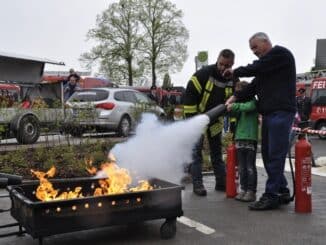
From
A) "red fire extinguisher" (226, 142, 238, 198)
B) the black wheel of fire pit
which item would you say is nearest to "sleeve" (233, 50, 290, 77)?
"red fire extinguisher" (226, 142, 238, 198)

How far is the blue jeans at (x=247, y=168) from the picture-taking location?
24.4 feet

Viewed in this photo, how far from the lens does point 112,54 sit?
44.6 meters

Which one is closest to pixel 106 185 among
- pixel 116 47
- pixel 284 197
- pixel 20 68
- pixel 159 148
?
pixel 159 148

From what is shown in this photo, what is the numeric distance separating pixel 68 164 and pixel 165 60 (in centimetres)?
3590

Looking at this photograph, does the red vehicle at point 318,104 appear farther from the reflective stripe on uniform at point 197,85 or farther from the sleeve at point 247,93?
the sleeve at point 247,93

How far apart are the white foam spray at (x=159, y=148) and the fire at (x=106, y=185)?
0.58ft

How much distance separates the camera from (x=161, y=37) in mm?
45344

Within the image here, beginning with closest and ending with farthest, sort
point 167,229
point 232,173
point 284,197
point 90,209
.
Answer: point 90,209 → point 167,229 → point 284,197 → point 232,173

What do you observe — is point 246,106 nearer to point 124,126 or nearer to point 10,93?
point 10,93

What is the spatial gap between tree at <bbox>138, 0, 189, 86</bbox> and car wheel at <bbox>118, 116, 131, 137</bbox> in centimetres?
2742

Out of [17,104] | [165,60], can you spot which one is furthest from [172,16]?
[17,104]

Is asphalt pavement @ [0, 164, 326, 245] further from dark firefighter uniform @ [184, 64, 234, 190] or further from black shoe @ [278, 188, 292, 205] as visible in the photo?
dark firefighter uniform @ [184, 64, 234, 190]

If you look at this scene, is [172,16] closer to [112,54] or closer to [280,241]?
[112,54]

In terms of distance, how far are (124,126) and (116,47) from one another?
91.4ft
